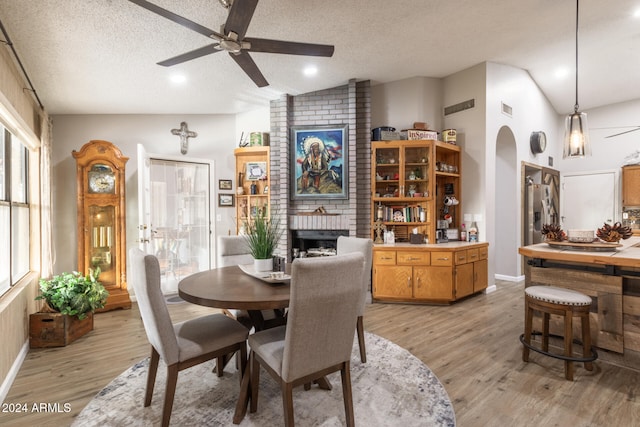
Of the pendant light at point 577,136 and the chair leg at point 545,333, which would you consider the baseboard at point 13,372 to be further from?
the pendant light at point 577,136

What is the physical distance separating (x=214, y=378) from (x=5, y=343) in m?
1.49

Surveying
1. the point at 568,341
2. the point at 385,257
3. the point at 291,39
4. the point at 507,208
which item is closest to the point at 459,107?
the point at 507,208

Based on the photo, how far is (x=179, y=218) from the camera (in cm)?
464

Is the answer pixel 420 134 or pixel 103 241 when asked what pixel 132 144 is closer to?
pixel 103 241

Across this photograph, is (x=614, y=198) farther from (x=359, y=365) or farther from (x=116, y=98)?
(x=116, y=98)

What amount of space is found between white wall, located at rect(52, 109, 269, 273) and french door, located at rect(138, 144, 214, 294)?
0.20 m

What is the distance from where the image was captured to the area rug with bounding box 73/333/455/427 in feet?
5.84

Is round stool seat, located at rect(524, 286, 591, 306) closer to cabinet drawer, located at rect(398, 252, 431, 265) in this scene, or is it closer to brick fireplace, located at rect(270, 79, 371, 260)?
cabinet drawer, located at rect(398, 252, 431, 265)

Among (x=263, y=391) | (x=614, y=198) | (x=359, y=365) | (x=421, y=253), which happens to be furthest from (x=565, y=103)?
(x=263, y=391)

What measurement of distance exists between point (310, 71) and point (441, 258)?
280cm

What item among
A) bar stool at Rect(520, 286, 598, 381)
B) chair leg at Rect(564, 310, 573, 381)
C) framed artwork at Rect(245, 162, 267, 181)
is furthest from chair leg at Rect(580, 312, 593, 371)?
framed artwork at Rect(245, 162, 267, 181)

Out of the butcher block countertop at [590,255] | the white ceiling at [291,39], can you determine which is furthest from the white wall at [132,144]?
the butcher block countertop at [590,255]

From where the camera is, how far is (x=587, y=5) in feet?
10.2

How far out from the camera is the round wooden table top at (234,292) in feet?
5.35
